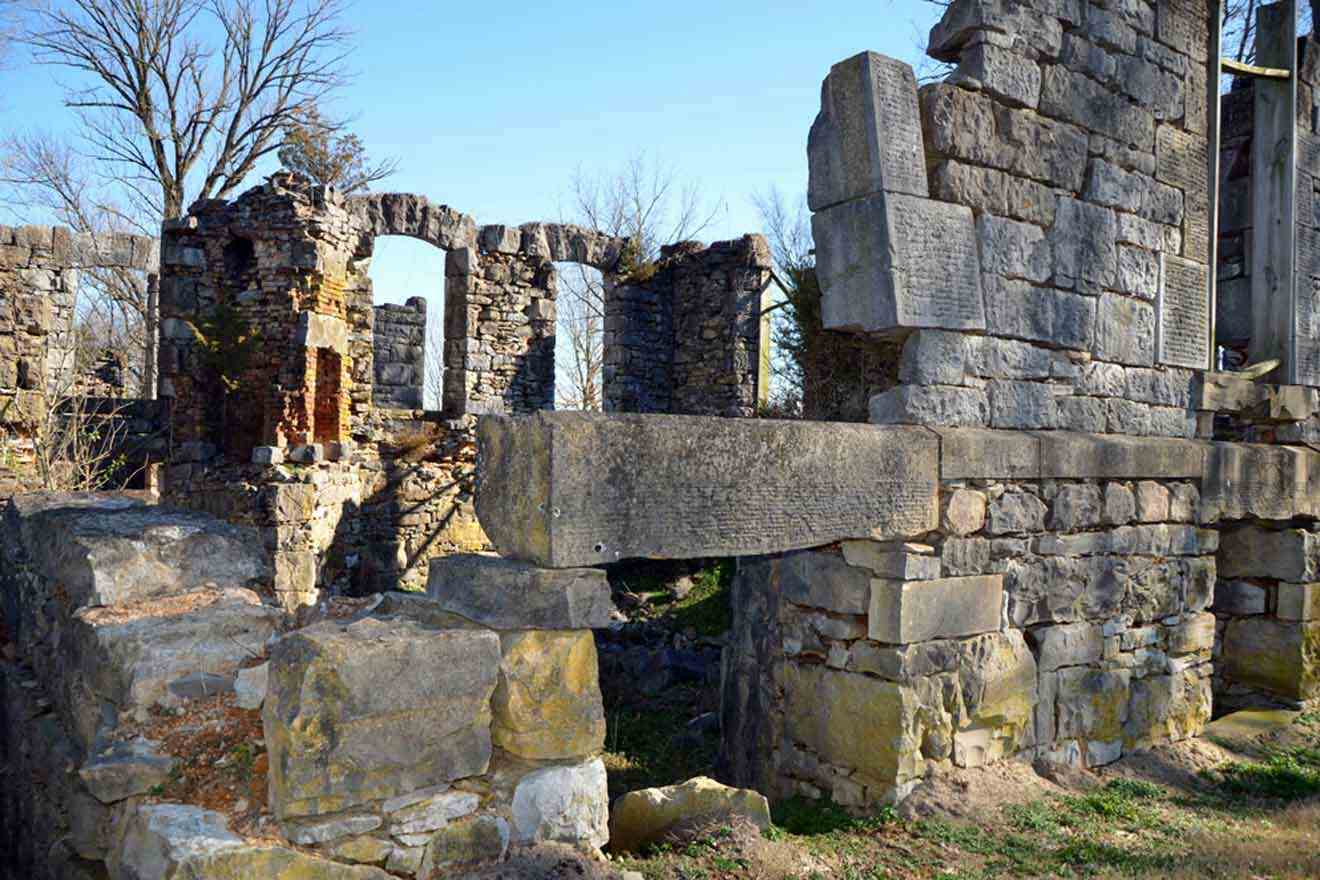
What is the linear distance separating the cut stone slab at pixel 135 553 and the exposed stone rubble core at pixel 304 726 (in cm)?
1

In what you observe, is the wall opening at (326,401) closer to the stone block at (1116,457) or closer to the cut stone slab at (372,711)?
the stone block at (1116,457)

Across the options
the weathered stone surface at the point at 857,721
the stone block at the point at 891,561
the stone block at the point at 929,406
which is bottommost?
the weathered stone surface at the point at 857,721

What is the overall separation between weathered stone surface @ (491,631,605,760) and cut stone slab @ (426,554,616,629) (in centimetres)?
5

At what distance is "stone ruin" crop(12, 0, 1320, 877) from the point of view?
2896 millimetres

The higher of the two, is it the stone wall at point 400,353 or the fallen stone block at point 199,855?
the stone wall at point 400,353

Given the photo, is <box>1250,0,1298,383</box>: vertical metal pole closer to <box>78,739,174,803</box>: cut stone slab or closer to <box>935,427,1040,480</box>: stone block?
<box>935,427,1040,480</box>: stone block

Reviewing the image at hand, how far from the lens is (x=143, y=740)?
9.29ft

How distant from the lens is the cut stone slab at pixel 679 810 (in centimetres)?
368

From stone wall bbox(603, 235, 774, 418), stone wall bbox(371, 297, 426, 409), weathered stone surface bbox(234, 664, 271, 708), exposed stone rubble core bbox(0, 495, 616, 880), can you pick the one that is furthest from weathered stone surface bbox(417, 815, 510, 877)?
stone wall bbox(371, 297, 426, 409)

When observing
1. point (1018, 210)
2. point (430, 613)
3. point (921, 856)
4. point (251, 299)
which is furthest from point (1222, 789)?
point (251, 299)

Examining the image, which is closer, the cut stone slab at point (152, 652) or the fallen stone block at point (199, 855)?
the fallen stone block at point (199, 855)

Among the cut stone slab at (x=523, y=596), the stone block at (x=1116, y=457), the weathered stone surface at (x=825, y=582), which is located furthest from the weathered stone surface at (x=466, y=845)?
the stone block at (x=1116, y=457)

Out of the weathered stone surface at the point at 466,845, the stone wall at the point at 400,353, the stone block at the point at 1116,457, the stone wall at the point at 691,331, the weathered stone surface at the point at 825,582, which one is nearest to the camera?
the weathered stone surface at the point at 466,845

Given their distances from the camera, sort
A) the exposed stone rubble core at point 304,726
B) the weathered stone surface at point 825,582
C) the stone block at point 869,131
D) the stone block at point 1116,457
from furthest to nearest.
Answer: the stone block at point 1116,457 → the weathered stone surface at point 825,582 → the stone block at point 869,131 → the exposed stone rubble core at point 304,726
